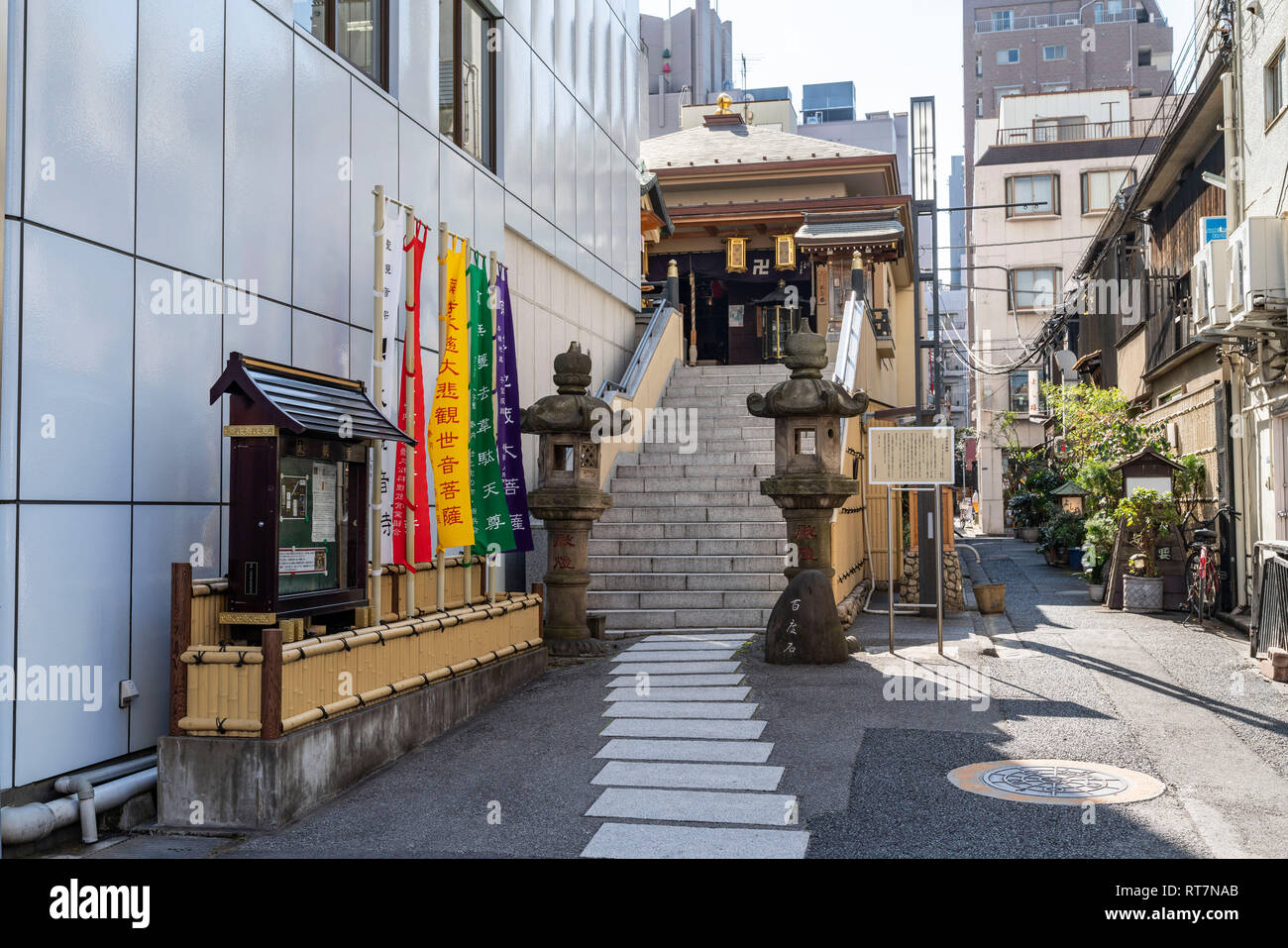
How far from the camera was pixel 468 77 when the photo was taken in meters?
14.1

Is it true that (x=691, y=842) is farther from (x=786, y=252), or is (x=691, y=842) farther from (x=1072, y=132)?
(x=1072, y=132)

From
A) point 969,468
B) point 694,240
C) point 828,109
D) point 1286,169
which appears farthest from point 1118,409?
point 828,109

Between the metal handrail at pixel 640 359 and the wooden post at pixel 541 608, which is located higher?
the metal handrail at pixel 640 359

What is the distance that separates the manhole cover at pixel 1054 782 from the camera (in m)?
6.94

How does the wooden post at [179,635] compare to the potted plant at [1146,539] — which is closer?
the wooden post at [179,635]

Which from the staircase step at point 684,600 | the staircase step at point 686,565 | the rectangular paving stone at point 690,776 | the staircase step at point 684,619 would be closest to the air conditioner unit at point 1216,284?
the staircase step at point 686,565

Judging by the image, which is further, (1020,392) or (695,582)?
(1020,392)

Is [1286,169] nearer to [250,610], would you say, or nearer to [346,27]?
[346,27]

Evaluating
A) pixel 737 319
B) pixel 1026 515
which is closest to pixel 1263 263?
pixel 737 319

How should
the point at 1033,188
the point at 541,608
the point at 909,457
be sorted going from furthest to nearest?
the point at 1033,188 < the point at 909,457 < the point at 541,608

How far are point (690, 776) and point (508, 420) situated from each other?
17.0 ft

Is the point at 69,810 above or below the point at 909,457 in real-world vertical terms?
below

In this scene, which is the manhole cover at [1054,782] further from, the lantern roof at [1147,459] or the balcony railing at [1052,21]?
the balcony railing at [1052,21]

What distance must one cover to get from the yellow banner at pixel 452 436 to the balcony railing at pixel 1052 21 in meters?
75.4
